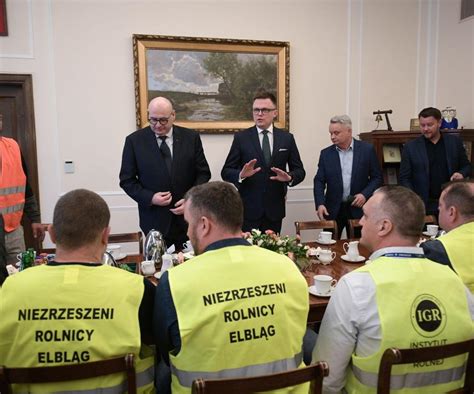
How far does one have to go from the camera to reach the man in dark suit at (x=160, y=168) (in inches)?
125

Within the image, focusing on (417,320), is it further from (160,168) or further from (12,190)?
(12,190)

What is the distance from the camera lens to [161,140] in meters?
3.28

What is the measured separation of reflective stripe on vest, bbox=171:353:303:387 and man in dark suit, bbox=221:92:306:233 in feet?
7.43

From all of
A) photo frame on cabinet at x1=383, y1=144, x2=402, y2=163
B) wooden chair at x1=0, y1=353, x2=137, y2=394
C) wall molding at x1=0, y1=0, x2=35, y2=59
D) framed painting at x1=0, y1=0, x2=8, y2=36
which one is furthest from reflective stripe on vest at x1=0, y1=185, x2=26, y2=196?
photo frame on cabinet at x1=383, y1=144, x2=402, y2=163

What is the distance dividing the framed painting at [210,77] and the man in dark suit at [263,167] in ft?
3.31

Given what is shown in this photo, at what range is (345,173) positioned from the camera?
3.86 metres

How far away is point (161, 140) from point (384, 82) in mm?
3110

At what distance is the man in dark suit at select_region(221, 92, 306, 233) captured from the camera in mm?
3574

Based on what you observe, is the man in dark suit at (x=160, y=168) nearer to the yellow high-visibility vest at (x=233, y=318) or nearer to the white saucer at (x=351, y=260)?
the white saucer at (x=351, y=260)

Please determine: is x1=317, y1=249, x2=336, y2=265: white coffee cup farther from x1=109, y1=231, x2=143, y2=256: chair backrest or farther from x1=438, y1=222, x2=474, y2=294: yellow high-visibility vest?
x1=109, y1=231, x2=143, y2=256: chair backrest

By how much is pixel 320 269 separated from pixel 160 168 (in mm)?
1501

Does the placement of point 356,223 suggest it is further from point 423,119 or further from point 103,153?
point 103,153

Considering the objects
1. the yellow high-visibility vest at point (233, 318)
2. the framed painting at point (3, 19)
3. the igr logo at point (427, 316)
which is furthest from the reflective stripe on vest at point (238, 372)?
the framed painting at point (3, 19)

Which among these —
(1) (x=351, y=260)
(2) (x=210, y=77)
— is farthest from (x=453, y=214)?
(2) (x=210, y=77)
